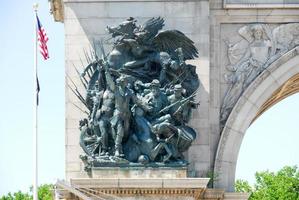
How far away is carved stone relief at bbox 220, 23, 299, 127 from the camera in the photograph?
26.5 metres

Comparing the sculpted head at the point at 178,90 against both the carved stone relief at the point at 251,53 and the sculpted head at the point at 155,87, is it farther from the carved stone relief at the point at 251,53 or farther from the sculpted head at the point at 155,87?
the carved stone relief at the point at 251,53

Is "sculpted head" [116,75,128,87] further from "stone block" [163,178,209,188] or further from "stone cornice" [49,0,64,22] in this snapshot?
"stone cornice" [49,0,64,22]

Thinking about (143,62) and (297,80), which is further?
(297,80)

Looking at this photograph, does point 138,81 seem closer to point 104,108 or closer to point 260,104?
point 104,108

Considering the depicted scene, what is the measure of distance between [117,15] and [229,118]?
116 inches

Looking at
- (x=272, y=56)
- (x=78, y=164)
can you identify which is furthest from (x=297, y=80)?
(x=78, y=164)

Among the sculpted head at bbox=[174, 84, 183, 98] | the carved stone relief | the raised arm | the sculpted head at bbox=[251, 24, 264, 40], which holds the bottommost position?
the sculpted head at bbox=[174, 84, 183, 98]

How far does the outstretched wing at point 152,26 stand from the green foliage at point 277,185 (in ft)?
91.3

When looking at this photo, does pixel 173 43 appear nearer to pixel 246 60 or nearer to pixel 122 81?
pixel 122 81

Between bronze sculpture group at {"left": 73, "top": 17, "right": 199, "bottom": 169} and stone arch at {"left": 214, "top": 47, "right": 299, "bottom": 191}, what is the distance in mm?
1062

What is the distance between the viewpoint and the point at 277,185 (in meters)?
54.5

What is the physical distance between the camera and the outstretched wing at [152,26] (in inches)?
1014

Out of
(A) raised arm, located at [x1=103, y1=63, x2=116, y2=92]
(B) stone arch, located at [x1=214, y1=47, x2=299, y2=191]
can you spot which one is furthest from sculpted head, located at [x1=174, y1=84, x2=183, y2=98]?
(B) stone arch, located at [x1=214, y1=47, x2=299, y2=191]

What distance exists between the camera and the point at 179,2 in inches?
1043
